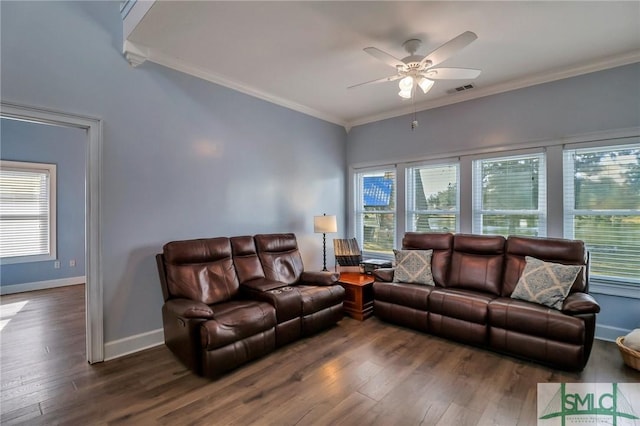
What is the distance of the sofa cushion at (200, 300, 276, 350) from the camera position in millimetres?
2363

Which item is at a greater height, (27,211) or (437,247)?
(27,211)

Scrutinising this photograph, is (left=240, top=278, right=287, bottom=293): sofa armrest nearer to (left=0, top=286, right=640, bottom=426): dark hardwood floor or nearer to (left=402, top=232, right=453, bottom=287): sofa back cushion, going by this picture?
(left=0, top=286, right=640, bottom=426): dark hardwood floor

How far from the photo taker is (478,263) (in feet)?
11.4

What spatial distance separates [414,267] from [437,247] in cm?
44

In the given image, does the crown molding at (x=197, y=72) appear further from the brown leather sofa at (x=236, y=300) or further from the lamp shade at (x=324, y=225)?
the brown leather sofa at (x=236, y=300)

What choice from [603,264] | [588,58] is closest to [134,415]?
[603,264]

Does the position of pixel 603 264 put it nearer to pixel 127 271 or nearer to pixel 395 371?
pixel 395 371

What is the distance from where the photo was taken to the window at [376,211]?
5.00m

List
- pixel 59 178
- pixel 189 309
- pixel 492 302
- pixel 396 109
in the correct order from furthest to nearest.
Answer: pixel 59 178 < pixel 396 109 < pixel 492 302 < pixel 189 309

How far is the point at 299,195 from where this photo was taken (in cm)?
459

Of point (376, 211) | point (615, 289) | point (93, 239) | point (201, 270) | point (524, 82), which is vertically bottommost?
point (615, 289)

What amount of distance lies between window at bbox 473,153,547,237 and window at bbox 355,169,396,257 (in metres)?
1.30

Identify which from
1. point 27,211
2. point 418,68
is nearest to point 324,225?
point 418,68

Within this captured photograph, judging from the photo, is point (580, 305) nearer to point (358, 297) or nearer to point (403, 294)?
point (403, 294)
